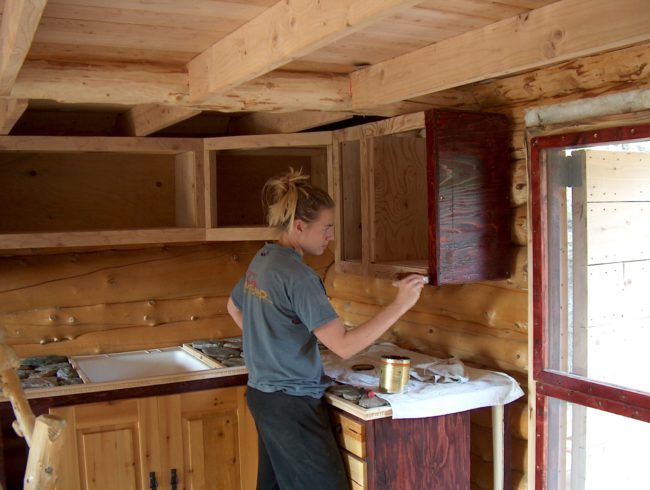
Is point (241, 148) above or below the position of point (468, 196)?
above

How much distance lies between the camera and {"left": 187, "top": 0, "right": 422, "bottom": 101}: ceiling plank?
1.64 meters

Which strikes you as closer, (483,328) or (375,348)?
(483,328)

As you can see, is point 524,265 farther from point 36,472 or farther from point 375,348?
point 36,472

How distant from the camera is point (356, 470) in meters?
2.59

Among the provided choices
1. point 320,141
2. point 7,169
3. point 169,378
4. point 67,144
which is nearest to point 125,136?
point 67,144

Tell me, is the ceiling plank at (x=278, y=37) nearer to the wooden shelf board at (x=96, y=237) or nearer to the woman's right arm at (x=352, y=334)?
Answer: the woman's right arm at (x=352, y=334)

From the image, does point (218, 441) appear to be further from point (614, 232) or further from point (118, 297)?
point (614, 232)

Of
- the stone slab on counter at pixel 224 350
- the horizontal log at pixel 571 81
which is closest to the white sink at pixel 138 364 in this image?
the stone slab on counter at pixel 224 350

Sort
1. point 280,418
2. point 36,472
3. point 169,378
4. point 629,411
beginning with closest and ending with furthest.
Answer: point 36,472 < point 629,411 < point 280,418 < point 169,378

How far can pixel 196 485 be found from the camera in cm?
312

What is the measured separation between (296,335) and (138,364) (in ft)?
4.26

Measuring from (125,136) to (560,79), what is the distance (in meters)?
1.97

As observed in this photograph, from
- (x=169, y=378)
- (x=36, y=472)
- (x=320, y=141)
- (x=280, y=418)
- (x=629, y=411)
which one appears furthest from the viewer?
(x=320, y=141)

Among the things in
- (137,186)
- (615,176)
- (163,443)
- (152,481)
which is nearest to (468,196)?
(615,176)
